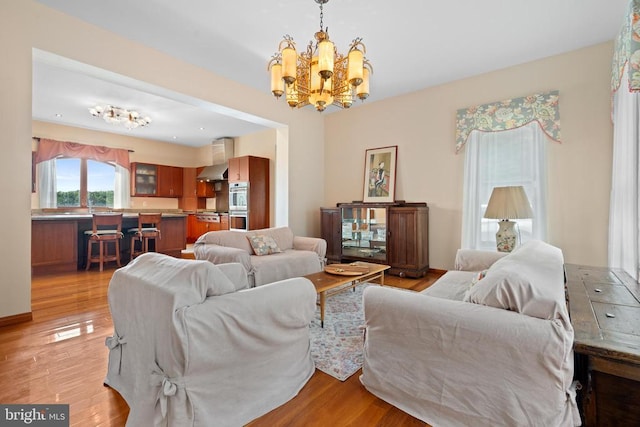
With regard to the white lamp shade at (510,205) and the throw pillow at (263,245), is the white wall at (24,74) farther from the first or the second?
the white lamp shade at (510,205)

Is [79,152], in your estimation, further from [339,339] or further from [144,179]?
[339,339]

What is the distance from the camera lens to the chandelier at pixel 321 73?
243 cm

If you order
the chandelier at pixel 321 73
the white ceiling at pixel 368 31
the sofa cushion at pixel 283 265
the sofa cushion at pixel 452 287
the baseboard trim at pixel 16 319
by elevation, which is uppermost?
the white ceiling at pixel 368 31

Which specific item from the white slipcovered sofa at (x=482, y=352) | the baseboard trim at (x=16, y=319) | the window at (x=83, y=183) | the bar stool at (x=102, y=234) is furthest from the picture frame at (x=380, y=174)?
the window at (x=83, y=183)

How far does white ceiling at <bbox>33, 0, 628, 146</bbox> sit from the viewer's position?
2.72 m

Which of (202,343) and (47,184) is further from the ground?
(47,184)

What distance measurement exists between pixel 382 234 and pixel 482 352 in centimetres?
337

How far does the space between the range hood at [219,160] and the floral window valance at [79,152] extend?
1.85 m

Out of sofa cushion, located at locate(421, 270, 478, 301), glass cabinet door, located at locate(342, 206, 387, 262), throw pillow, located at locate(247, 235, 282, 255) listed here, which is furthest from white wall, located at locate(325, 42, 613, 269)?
throw pillow, located at locate(247, 235, 282, 255)

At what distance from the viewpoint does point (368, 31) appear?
3109 mm

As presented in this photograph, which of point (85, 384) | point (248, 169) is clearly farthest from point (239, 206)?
point (85, 384)

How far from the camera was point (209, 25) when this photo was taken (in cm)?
302

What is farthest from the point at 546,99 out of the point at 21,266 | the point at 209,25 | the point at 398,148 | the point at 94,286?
the point at 94,286

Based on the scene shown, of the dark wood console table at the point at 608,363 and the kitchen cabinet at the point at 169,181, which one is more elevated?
the kitchen cabinet at the point at 169,181
